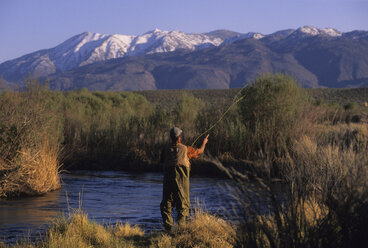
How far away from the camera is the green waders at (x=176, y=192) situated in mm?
9391

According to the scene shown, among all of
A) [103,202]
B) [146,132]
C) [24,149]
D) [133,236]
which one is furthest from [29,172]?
[146,132]

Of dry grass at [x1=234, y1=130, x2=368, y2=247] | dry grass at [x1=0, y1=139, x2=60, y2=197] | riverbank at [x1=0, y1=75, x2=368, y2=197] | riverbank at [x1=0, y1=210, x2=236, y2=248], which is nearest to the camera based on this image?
dry grass at [x1=234, y1=130, x2=368, y2=247]

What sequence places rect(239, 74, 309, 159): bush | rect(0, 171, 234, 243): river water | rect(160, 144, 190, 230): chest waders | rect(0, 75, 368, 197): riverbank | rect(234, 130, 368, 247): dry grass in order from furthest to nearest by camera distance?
rect(239, 74, 309, 159): bush
rect(0, 75, 368, 197): riverbank
rect(0, 171, 234, 243): river water
rect(160, 144, 190, 230): chest waders
rect(234, 130, 368, 247): dry grass

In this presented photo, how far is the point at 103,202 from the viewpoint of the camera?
47.3ft

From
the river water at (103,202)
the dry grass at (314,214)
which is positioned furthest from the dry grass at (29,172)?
the dry grass at (314,214)

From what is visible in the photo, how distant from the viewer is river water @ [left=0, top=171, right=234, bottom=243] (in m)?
11.0

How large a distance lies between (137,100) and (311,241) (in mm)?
43602

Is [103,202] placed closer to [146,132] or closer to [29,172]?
[29,172]

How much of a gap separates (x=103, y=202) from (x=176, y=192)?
546cm

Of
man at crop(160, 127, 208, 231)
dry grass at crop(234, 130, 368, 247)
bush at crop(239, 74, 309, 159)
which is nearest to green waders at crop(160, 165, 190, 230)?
man at crop(160, 127, 208, 231)

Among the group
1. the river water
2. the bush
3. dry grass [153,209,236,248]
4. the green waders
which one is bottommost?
the river water

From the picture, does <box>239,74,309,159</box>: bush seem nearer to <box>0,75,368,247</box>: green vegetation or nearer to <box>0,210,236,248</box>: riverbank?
<box>0,75,368,247</box>: green vegetation

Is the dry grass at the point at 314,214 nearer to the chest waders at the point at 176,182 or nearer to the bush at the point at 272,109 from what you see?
the chest waders at the point at 176,182

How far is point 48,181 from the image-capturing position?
15.3 m
